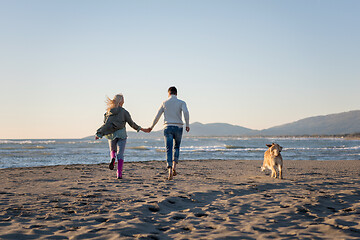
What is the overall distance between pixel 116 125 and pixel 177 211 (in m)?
3.51

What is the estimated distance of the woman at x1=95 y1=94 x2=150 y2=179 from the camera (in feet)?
23.6

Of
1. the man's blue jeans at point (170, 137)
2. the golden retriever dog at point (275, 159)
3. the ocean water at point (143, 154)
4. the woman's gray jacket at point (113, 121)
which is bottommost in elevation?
the ocean water at point (143, 154)

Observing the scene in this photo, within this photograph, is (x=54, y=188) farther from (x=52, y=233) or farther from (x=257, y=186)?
(x=257, y=186)

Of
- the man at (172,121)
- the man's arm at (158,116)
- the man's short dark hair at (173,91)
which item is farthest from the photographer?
the man's short dark hair at (173,91)

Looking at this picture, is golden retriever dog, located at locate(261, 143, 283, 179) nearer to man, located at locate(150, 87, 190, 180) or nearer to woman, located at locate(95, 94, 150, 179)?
man, located at locate(150, 87, 190, 180)

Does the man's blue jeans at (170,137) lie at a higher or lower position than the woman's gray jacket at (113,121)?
lower

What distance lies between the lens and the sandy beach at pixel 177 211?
334 centimetres

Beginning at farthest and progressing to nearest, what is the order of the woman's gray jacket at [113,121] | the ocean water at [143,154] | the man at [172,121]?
1. the ocean water at [143,154]
2. the man at [172,121]
3. the woman's gray jacket at [113,121]

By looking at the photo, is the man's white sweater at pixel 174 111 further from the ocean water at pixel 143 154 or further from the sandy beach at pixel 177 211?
the ocean water at pixel 143 154

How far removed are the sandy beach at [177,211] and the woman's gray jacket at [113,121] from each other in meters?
1.30

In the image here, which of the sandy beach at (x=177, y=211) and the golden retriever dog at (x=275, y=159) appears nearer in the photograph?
the sandy beach at (x=177, y=211)

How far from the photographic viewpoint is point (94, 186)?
20.4ft

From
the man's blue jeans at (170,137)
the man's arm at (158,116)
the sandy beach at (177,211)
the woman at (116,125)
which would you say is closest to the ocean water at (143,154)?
the woman at (116,125)

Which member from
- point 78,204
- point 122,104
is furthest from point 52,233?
point 122,104
